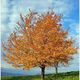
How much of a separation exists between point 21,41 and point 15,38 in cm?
66

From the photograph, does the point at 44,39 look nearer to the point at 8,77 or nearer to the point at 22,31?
the point at 22,31

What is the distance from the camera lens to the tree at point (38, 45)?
2369cm

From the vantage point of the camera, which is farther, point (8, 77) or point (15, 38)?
point (8, 77)

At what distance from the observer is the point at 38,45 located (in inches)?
938

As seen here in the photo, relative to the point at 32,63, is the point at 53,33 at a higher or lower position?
higher

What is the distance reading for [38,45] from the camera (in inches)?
938

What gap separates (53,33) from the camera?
24328 mm

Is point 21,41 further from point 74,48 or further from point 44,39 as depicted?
point 74,48

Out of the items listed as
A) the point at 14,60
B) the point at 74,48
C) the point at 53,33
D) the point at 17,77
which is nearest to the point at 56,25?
the point at 53,33

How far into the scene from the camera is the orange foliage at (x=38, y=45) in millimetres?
23688

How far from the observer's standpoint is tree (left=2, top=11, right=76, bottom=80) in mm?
23688

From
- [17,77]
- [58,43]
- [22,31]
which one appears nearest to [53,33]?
[58,43]

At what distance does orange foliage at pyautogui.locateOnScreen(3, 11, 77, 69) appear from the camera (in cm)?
2369

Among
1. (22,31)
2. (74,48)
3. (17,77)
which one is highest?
(22,31)
